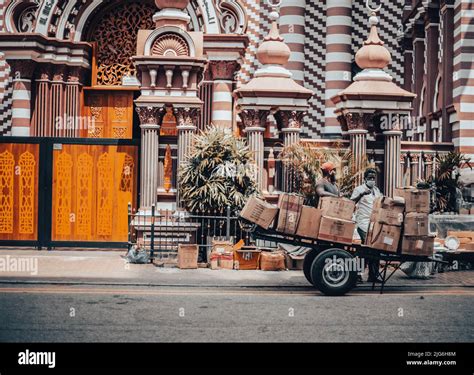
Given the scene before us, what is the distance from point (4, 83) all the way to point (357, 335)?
18.4 metres

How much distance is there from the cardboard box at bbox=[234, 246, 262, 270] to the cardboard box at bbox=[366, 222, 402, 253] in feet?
12.0

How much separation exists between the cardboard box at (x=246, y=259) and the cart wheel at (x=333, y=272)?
11.9 feet

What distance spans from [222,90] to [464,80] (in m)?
6.52

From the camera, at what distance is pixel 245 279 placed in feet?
53.3

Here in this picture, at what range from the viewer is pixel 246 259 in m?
17.8

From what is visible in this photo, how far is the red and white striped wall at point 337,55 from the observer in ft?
84.6

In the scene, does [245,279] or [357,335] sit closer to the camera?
[357,335]

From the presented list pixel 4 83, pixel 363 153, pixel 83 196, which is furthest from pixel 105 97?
pixel 363 153

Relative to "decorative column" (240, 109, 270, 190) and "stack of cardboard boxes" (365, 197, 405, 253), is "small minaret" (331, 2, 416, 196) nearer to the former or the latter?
"decorative column" (240, 109, 270, 190)

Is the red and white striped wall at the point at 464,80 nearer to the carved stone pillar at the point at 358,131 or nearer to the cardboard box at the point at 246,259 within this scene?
the carved stone pillar at the point at 358,131

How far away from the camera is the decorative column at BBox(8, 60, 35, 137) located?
77.1ft

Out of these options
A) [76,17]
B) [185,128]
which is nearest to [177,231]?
[185,128]
